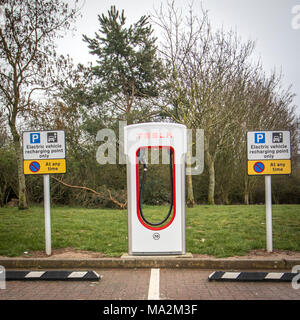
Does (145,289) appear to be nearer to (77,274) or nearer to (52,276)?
(77,274)

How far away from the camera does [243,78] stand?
16.5m

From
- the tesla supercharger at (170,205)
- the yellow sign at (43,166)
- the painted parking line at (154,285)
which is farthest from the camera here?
the yellow sign at (43,166)

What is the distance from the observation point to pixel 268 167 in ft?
19.9

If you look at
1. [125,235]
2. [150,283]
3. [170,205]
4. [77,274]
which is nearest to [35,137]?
[77,274]

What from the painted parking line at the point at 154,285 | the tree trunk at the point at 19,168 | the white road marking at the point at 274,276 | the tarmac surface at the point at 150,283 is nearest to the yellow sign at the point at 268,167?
the tarmac surface at the point at 150,283

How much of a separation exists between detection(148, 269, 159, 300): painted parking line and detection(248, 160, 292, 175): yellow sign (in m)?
2.62

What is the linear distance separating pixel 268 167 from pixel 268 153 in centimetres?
27

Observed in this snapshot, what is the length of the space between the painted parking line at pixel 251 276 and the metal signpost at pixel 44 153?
336 cm

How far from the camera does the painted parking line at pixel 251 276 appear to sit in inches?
187

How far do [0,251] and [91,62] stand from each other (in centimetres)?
1669

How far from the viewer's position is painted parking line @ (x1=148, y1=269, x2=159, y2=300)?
164 inches

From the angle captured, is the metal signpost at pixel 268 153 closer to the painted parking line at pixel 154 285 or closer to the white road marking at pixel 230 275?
the white road marking at pixel 230 275

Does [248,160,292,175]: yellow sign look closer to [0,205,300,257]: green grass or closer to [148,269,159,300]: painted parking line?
[0,205,300,257]: green grass
